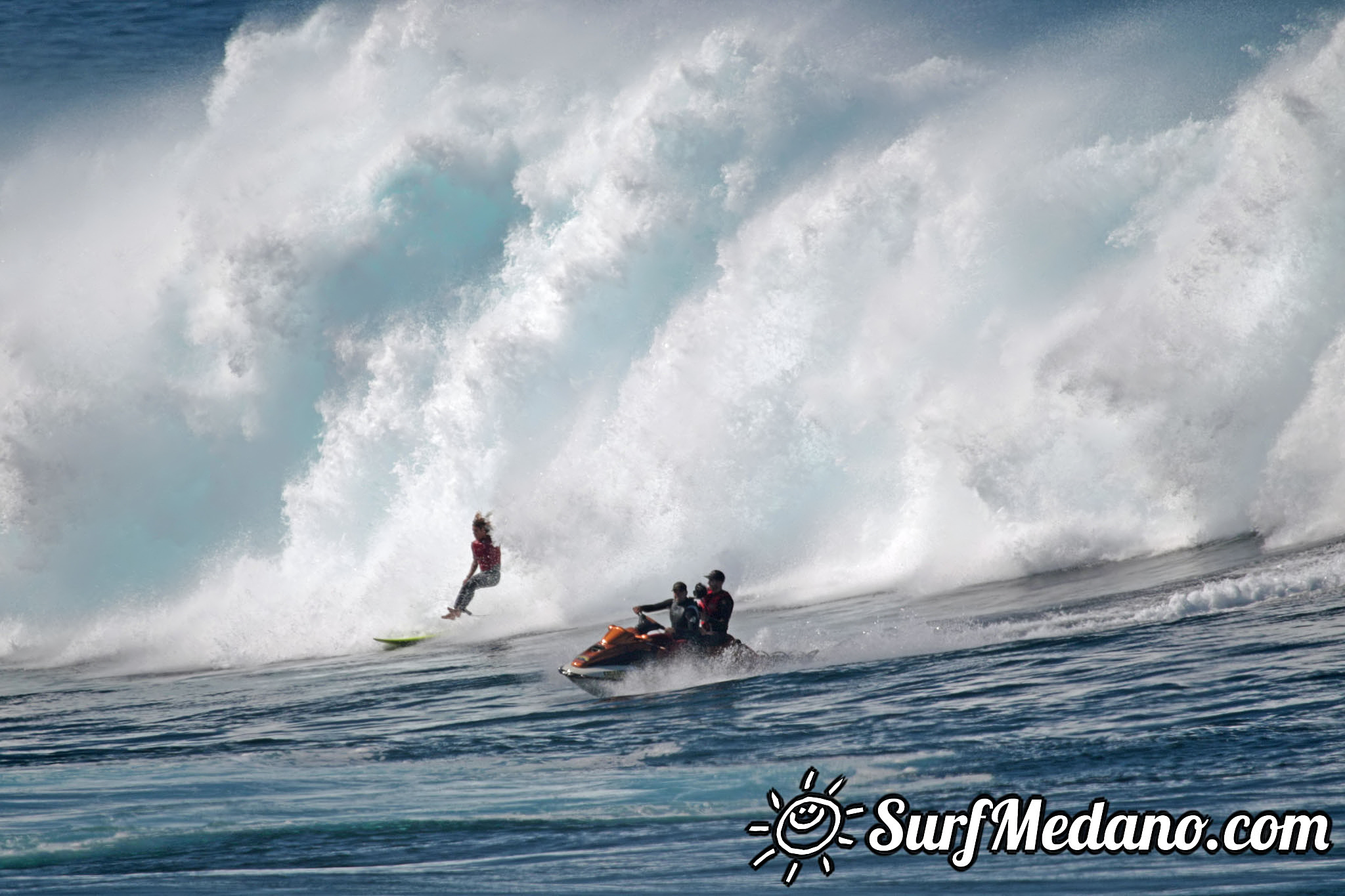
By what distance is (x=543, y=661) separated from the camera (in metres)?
17.6

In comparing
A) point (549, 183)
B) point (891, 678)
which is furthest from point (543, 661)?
point (549, 183)

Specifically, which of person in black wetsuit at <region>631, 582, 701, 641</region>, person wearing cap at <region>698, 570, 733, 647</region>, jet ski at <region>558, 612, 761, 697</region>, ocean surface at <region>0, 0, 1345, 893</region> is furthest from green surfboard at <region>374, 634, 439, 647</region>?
person wearing cap at <region>698, 570, 733, 647</region>

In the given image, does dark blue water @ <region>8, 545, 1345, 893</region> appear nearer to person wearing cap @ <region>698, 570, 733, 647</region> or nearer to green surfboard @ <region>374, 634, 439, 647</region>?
person wearing cap @ <region>698, 570, 733, 647</region>

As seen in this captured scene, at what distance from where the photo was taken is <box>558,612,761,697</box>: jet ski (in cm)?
1435

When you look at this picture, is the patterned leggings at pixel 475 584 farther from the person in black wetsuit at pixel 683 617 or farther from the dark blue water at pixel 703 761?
the person in black wetsuit at pixel 683 617

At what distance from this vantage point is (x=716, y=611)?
15.1m

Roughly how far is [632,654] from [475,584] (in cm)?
767

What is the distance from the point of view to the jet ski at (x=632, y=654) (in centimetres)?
1435

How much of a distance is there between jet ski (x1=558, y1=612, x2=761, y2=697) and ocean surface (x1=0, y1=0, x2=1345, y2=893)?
0.23 m

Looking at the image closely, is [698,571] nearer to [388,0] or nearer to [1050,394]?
[1050,394]

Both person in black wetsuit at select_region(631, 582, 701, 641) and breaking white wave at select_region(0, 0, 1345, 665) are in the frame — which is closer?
person in black wetsuit at select_region(631, 582, 701, 641)

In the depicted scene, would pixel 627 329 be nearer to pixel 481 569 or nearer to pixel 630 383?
pixel 630 383

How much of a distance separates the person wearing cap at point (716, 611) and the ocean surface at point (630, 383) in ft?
1.32

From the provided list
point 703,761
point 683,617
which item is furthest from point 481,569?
point 703,761
